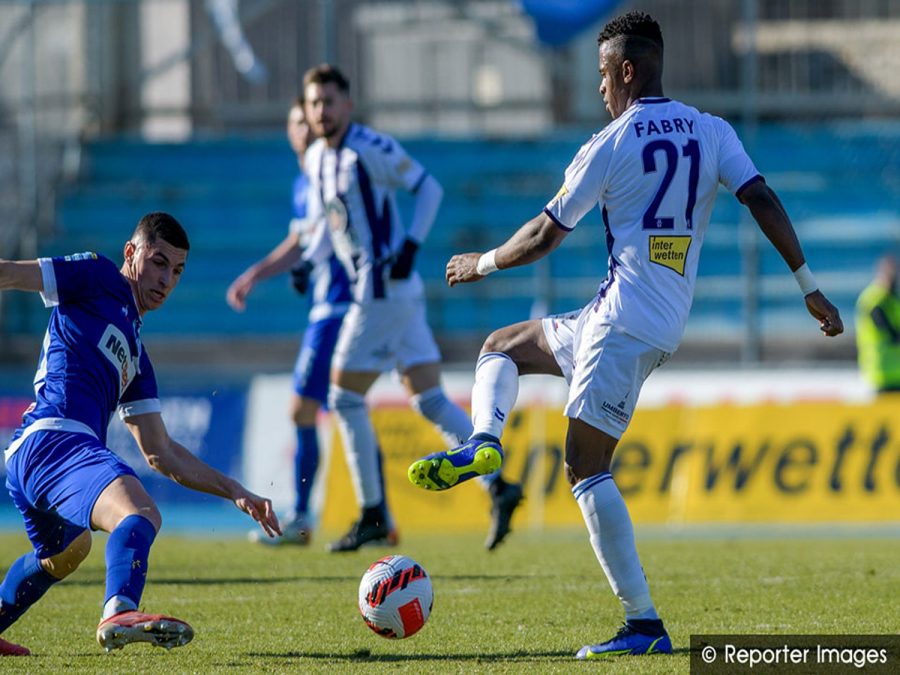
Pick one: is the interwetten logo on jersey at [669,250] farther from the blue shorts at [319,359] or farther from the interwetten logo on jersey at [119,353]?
the blue shorts at [319,359]

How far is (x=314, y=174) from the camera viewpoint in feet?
34.5

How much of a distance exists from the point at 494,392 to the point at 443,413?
3824 millimetres

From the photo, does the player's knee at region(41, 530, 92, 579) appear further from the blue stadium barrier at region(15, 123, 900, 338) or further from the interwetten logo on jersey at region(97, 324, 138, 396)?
the blue stadium barrier at region(15, 123, 900, 338)

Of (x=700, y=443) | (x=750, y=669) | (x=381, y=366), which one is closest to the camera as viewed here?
(x=750, y=669)

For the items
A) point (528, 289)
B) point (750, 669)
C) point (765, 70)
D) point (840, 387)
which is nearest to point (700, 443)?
point (840, 387)

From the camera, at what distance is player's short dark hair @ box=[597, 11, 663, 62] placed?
6062 millimetres

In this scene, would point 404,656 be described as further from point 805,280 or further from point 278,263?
point 278,263

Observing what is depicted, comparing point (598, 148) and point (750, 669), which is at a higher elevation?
point (598, 148)

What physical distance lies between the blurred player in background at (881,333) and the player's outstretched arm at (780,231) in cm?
870

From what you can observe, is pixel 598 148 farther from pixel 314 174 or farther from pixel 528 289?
pixel 528 289

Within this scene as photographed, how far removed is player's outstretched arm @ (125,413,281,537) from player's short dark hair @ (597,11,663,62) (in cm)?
225

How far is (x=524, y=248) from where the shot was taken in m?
6.02

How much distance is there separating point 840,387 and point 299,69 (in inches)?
361

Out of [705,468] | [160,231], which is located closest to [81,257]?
[160,231]
